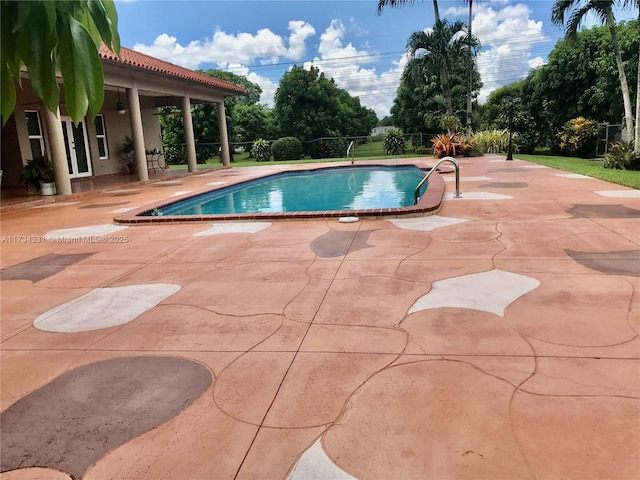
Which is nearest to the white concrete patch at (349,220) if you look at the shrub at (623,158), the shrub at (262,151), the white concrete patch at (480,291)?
the white concrete patch at (480,291)

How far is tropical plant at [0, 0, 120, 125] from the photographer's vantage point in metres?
0.77

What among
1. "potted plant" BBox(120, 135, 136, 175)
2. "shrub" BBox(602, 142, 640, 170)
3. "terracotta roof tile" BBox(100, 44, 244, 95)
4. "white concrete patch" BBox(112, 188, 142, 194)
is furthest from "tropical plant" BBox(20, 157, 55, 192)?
"shrub" BBox(602, 142, 640, 170)

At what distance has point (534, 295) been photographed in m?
3.61

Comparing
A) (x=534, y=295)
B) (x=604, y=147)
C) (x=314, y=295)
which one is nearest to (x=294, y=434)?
(x=314, y=295)

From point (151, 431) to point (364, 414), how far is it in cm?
100

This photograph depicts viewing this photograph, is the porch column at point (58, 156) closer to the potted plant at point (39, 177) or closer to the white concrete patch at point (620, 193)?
the potted plant at point (39, 177)

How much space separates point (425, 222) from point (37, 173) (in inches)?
398

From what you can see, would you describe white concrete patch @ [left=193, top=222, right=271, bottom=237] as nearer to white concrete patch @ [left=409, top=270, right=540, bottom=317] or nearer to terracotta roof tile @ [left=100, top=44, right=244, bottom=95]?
white concrete patch @ [left=409, top=270, right=540, bottom=317]

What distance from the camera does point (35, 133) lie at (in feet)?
46.8

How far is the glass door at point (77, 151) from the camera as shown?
50.2ft

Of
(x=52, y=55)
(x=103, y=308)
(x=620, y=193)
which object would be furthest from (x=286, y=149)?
(x=52, y=55)

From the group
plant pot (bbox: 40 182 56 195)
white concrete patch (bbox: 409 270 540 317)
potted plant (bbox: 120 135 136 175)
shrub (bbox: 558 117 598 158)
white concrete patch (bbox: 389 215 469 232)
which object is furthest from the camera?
shrub (bbox: 558 117 598 158)

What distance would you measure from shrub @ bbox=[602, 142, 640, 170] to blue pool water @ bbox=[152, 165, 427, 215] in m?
5.30

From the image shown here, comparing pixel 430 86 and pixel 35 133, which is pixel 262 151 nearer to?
pixel 430 86
